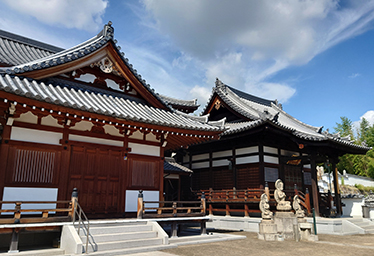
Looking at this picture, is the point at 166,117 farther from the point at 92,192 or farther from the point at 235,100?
the point at 235,100

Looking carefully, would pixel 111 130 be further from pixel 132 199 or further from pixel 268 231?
pixel 268 231

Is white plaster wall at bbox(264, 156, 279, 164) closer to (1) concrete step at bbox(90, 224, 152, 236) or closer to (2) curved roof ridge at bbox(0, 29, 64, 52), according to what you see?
(1) concrete step at bbox(90, 224, 152, 236)

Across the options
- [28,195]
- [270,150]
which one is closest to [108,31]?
[28,195]

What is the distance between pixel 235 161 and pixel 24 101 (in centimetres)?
1386

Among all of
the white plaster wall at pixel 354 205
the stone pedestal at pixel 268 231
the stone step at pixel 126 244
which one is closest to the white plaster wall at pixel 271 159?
the stone pedestal at pixel 268 231

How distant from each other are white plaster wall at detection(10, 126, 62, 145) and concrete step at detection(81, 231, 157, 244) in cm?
394

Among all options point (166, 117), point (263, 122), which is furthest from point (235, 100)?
point (166, 117)

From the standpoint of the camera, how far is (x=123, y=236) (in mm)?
9875

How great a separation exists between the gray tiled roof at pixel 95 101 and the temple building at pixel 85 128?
3 centimetres

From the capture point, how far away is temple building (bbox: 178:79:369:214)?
A: 1805cm

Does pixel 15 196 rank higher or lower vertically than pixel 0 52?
lower

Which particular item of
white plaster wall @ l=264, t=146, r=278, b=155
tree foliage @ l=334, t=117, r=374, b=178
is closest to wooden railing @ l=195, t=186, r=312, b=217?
white plaster wall @ l=264, t=146, r=278, b=155

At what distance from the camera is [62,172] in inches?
429

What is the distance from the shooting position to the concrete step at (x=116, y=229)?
9.72 meters
